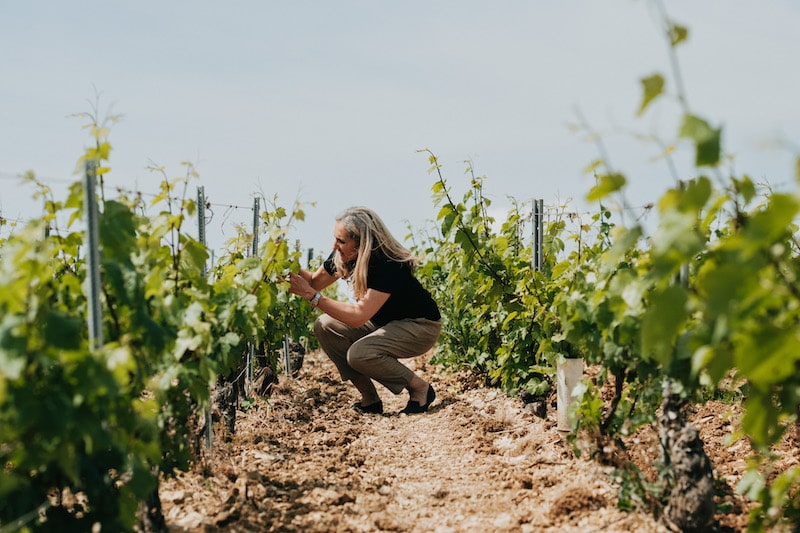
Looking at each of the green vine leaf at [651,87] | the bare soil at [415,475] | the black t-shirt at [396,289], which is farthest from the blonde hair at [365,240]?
the green vine leaf at [651,87]

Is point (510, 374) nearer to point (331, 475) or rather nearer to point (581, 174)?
point (331, 475)

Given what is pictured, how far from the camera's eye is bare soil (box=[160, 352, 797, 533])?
9.61ft

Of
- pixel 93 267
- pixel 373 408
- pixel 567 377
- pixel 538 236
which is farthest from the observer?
pixel 373 408

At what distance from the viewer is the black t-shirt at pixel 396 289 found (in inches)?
191

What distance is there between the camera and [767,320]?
1820 mm

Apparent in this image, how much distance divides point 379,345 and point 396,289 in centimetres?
43

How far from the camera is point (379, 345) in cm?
509

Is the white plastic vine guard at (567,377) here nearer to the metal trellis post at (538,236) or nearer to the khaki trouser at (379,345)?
the metal trellis post at (538,236)

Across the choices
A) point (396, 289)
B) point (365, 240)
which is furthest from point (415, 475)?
point (365, 240)

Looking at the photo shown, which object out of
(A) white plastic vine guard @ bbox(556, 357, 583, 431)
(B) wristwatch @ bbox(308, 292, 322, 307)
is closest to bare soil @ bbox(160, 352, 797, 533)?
(A) white plastic vine guard @ bbox(556, 357, 583, 431)

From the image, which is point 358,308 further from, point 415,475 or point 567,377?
point 567,377

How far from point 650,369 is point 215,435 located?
95.2 inches

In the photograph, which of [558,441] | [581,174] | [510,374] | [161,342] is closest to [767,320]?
[581,174]

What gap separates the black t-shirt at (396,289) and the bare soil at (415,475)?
0.74 meters
